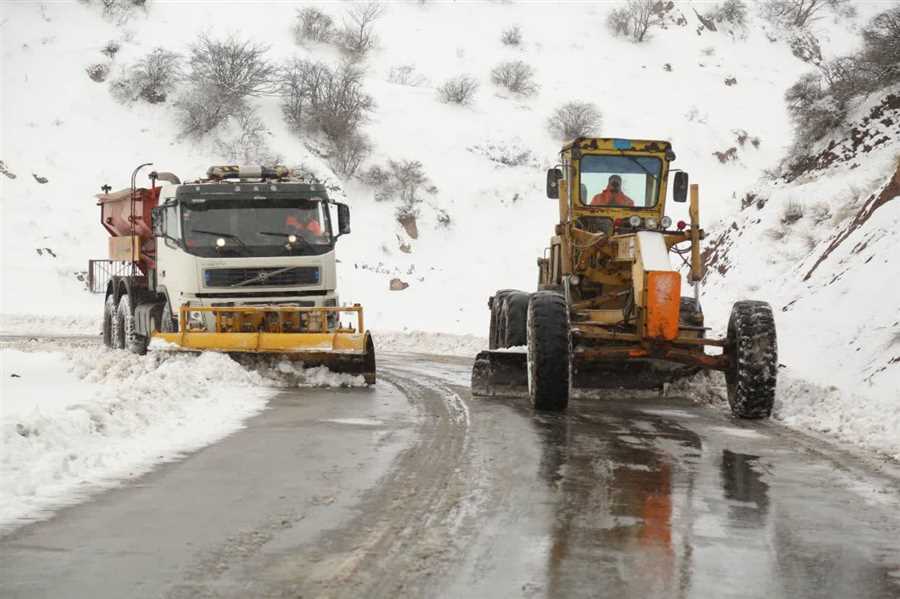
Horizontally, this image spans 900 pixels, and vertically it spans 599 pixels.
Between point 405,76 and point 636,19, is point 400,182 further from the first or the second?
point 636,19

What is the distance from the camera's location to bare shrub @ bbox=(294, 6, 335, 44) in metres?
58.1

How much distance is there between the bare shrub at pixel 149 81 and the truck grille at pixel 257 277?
33157 millimetres

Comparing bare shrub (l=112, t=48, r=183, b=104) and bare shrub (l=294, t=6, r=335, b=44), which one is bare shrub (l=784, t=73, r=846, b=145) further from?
bare shrub (l=294, t=6, r=335, b=44)

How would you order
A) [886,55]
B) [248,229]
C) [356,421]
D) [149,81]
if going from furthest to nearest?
1. [149,81]
2. [886,55]
3. [248,229]
4. [356,421]

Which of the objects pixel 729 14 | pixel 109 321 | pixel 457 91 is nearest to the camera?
pixel 109 321

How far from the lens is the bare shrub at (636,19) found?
213ft

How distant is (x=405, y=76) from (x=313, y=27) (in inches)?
199

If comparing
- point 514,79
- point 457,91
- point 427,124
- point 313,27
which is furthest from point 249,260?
point 514,79

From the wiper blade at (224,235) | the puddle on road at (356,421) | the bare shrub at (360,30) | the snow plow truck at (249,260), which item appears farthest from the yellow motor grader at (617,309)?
the bare shrub at (360,30)

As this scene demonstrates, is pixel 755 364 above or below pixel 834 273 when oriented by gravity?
below

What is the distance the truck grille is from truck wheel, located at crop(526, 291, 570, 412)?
553cm

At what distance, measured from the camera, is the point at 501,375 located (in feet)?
45.9

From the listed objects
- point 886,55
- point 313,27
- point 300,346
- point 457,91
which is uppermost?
point 313,27

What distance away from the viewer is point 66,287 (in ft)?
118
